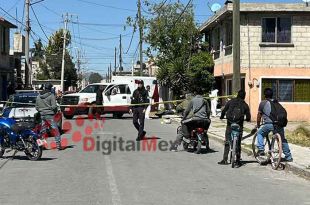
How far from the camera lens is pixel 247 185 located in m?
10.0

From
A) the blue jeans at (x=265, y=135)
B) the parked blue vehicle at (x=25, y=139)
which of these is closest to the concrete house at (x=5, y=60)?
the parked blue vehicle at (x=25, y=139)

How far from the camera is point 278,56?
29.5 metres

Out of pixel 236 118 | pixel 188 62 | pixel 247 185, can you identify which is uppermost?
pixel 188 62

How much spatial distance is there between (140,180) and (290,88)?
68.4ft

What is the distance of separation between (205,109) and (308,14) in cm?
1661

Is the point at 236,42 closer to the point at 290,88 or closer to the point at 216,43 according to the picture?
the point at 290,88

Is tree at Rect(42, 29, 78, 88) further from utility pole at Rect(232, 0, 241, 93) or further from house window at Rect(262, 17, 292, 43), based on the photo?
utility pole at Rect(232, 0, 241, 93)

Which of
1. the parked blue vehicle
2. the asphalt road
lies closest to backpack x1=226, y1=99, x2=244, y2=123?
the asphalt road

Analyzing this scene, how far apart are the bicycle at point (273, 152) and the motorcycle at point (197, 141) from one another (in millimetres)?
1893

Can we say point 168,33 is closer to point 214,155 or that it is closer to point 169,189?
point 214,155

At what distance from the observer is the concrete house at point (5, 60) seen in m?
42.9

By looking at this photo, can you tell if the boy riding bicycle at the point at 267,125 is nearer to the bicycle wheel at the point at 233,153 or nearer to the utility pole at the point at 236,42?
the bicycle wheel at the point at 233,153

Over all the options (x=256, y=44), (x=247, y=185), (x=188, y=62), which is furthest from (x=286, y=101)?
(x=247, y=185)

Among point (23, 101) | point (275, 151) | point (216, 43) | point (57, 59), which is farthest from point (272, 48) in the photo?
point (57, 59)
